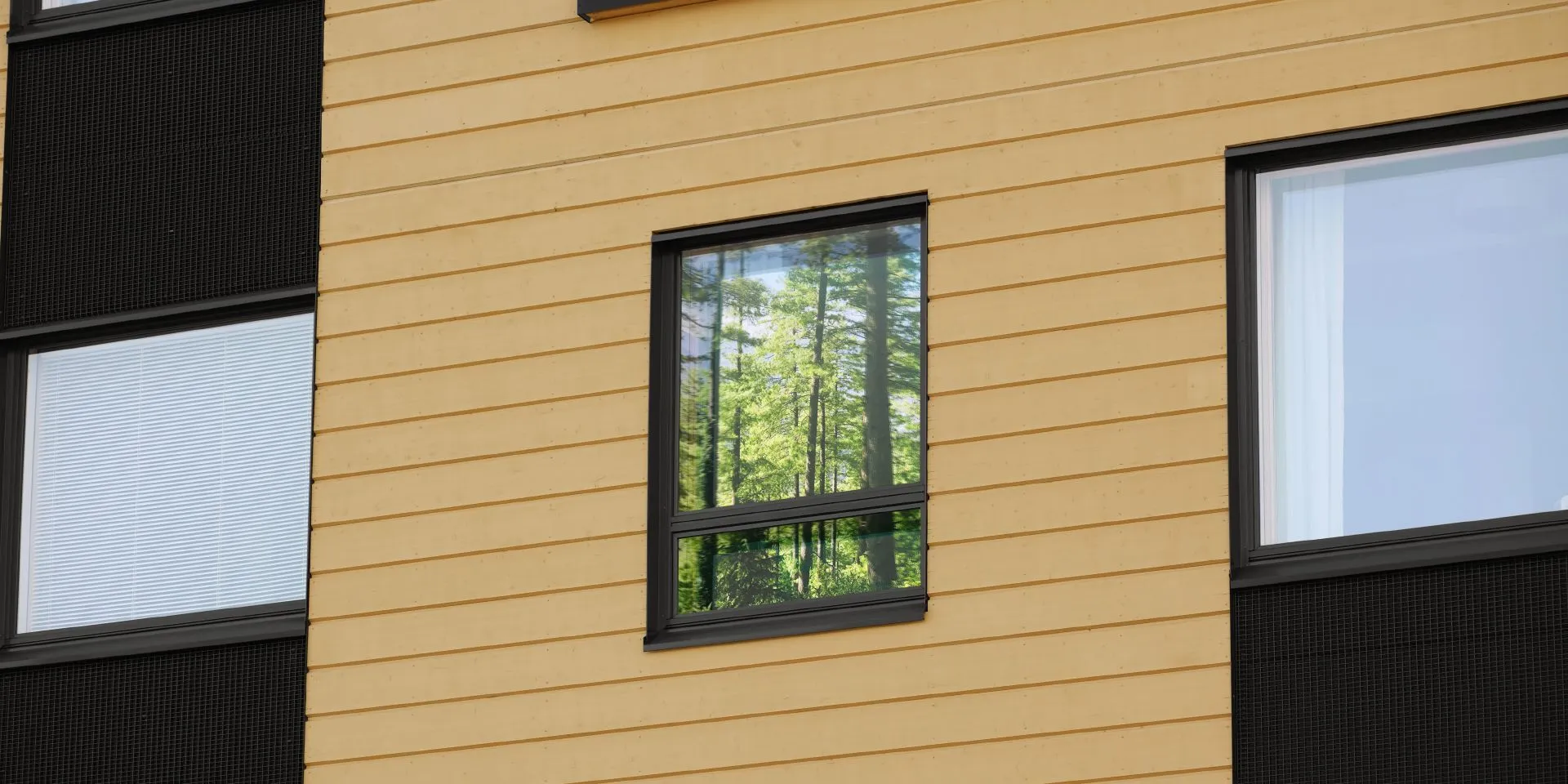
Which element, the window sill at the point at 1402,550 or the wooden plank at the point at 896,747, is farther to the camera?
the wooden plank at the point at 896,747

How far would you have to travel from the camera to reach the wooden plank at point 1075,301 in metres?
9.37

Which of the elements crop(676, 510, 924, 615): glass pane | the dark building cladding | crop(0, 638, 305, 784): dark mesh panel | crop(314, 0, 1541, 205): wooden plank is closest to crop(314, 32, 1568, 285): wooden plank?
crop(314, 0, 1541, 205): wooden plank

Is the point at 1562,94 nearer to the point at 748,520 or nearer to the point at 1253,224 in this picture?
the point at 1253,224

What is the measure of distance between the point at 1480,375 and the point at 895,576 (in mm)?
2468

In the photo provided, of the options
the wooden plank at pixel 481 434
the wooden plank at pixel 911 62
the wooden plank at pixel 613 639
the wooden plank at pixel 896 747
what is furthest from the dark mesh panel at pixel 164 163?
the wooden plank at pixel 896 747

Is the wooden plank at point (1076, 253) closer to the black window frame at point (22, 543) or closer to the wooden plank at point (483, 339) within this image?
the wooden plank at point (483, 339)

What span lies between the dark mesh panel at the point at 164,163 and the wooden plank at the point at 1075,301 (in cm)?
321

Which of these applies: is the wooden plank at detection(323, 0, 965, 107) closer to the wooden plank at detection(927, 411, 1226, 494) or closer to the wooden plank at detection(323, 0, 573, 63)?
the wooden plank at detection(323, 0, 573, 63)

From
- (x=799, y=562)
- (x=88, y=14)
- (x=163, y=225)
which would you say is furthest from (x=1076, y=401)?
(x=88, y=14)

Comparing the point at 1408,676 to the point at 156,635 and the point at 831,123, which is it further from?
the point at 156,635

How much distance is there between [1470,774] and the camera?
27.8 feet

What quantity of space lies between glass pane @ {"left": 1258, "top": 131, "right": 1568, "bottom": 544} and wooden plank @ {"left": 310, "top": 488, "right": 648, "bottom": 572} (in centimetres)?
276

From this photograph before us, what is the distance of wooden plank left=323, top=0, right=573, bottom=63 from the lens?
424 inches

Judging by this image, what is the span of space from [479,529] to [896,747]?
85.5 inches
